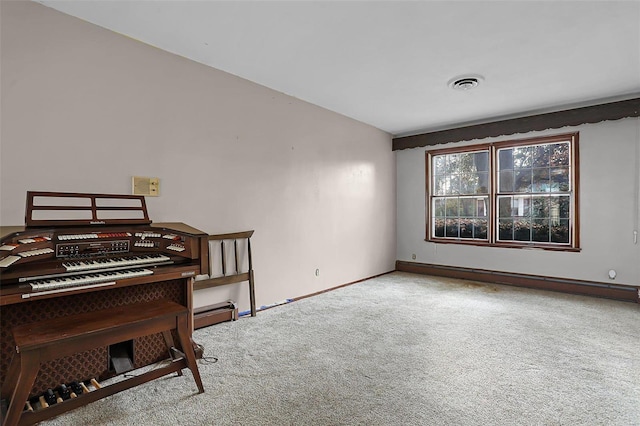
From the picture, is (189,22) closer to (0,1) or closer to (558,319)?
(0,1)

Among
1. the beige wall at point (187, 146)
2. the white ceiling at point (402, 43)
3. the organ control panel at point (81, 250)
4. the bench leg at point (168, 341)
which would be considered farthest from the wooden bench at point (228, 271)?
the white ceiling at point (402, 43)

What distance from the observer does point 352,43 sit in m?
2.89

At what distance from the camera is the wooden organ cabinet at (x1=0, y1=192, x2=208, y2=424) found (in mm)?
1781

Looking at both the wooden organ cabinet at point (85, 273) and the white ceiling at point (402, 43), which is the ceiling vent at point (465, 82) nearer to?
the white ceiling at point (402, 43)

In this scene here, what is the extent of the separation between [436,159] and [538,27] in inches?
130

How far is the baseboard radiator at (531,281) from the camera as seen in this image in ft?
13.8

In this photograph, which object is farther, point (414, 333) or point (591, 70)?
point (591, 70)

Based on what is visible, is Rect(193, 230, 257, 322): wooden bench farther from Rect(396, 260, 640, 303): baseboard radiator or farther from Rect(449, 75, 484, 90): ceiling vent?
Rect(396, 260, 640, 303): baseboard radiator

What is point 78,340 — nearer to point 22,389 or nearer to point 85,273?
point 22,389

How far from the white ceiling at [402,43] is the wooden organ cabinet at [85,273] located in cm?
150

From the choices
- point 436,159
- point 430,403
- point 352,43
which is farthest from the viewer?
point 436,159

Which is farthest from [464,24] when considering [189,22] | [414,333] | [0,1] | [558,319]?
[0,1]

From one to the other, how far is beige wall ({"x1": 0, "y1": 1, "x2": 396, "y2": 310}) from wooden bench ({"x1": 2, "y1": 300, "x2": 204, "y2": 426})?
101cm

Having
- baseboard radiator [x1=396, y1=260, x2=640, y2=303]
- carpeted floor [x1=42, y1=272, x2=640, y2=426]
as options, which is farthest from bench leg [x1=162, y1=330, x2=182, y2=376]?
baseboard radiator [x1=396, y1=260, x2=640, y2=303]
